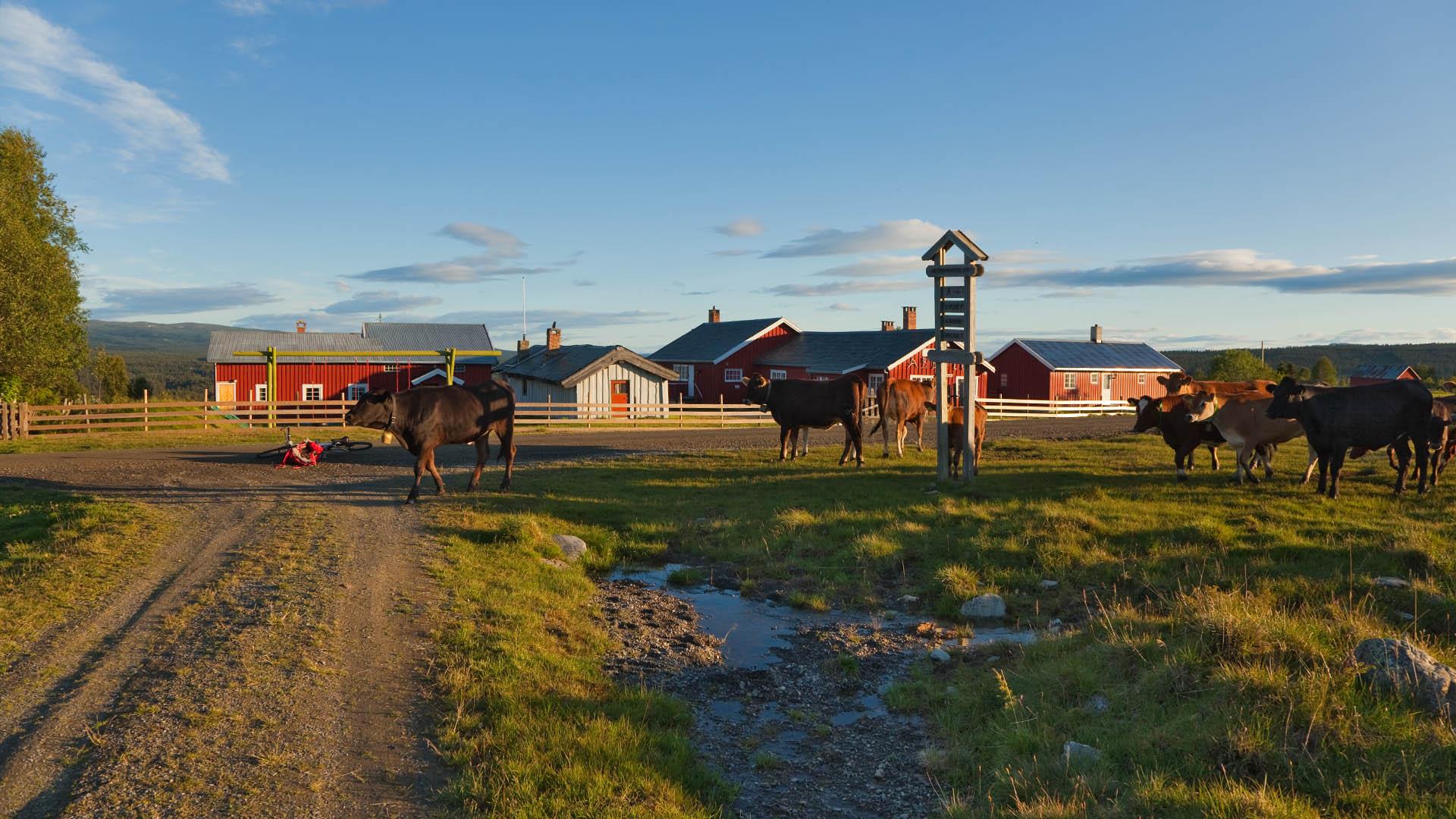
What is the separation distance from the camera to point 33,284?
34781 mm

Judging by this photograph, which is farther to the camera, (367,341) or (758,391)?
(367,341)

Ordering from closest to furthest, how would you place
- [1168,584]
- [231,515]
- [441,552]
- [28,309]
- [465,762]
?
[465,762], [1168,584], [441,552], [231,515], [28,309]

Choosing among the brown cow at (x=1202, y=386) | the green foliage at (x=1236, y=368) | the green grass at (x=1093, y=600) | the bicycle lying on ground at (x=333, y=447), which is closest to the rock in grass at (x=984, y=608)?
the green grass at (x=1093, y=600)

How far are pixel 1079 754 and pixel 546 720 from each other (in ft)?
12.3

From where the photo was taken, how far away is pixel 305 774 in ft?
17.9

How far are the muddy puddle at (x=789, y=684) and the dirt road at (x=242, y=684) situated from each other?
83.0 inches

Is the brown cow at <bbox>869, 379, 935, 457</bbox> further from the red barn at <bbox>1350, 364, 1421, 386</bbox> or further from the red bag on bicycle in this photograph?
the red barn at <bbox>1350, 364, 1421, 386</bbox>

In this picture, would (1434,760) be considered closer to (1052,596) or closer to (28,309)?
(1052,596)

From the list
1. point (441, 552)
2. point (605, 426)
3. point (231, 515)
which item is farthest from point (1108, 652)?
point (605, 426)

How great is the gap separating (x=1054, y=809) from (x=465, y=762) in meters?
3.64

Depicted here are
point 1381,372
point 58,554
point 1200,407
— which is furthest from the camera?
point 1381,372

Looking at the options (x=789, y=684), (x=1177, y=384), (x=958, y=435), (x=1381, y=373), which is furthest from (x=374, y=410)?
(x=1381, y=373)

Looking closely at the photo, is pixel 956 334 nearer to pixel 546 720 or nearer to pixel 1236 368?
pixel 546 720

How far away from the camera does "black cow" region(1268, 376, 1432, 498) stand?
569 inches
